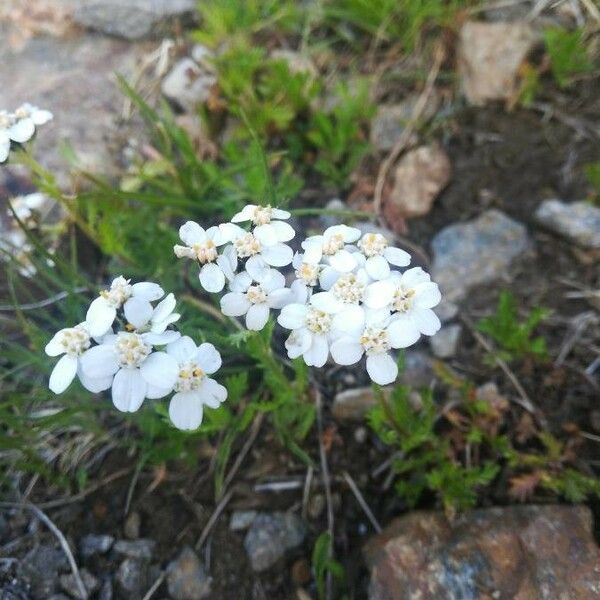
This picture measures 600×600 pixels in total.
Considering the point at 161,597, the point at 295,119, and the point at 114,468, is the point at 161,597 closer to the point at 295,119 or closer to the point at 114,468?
the point at 114,468

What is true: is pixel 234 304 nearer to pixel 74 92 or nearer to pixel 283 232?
pixel 283 232

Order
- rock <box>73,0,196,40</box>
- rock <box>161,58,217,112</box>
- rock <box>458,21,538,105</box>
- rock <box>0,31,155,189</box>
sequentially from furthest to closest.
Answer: rock <box>73,0,196,40</box> < rock <box>161,58,217,112</box> < rock <box>0,31,155,189</box> < rock <box>458,21,538,105</box>

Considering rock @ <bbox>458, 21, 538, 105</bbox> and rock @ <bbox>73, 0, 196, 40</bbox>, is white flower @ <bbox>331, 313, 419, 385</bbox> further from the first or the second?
rock @ <bbox>73, 0, 196, 40</bbox>

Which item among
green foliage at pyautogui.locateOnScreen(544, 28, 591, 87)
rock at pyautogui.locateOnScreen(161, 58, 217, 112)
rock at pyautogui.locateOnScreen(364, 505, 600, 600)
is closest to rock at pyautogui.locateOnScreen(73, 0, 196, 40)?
rock at pyautogui.locateOnScreen(161, 58, 217, 112)

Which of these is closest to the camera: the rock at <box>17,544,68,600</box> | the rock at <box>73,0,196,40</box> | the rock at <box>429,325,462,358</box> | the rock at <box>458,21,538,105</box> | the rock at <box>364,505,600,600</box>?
the rock at <box>364,505,600,600</box>

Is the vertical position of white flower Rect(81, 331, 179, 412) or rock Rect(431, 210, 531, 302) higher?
white flower Rect(81, 331, 179, 412)

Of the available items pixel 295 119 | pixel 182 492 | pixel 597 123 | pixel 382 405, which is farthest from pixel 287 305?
pixel 597 123

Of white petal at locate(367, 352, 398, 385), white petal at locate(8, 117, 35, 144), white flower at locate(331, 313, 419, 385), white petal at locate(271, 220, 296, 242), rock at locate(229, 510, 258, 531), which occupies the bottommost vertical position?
rock at locate(229, 510, 258, 531)

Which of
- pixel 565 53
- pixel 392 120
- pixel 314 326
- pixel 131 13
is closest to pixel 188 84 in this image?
pixel 131 13
